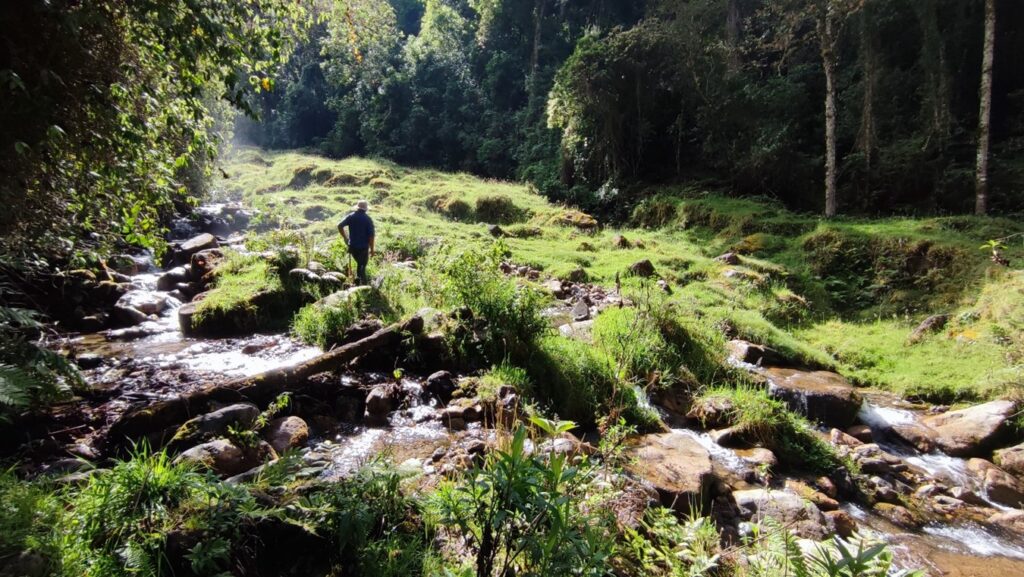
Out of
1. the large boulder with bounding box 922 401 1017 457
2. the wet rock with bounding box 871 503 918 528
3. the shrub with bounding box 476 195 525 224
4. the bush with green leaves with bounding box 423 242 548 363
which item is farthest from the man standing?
the shrub with bounding box 476 195 525 224

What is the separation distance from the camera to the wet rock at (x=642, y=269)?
12.8 metres

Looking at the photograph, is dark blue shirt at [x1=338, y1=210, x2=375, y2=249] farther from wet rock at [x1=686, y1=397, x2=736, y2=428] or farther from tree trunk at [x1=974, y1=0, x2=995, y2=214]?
tree trunk at [x1=974, y1=0, x2=995, y2=214]

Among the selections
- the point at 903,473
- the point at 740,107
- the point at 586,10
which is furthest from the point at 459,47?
the point at 903,473

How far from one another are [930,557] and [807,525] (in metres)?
1.29

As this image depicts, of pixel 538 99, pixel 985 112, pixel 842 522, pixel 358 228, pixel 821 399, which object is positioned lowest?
pixel 842 522

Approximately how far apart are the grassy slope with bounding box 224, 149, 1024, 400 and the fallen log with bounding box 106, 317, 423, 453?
16.8 ft

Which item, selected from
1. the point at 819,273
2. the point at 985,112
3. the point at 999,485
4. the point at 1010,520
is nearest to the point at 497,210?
the point at 819,273

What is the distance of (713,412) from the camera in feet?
22.4

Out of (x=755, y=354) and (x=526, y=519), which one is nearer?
(x=526, y=519)

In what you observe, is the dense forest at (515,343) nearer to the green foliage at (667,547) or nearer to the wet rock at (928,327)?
the green foliage at (667,547)

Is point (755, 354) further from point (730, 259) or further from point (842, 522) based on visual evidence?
point (730, 259)

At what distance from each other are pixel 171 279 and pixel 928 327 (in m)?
15.7

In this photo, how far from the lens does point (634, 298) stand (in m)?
9.29

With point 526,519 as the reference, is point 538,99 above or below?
above
